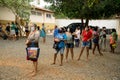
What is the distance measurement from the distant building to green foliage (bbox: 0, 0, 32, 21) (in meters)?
1.78

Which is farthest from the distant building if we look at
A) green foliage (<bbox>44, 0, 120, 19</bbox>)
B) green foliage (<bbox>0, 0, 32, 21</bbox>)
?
green foliage (<bbox>44, 0, 120, 19</bbox>)

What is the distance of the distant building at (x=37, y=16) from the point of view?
108 ft

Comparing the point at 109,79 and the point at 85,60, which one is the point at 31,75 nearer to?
the point at 109,79

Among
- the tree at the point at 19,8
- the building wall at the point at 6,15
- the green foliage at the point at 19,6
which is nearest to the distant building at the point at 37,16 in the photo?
the building wall at the point at 6,15

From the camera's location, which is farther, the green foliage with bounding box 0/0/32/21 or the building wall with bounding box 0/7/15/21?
the building wall with bounding box 0/7/15/21

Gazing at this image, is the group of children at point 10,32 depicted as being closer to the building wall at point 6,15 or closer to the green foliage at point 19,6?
the green foliage at point 19,6

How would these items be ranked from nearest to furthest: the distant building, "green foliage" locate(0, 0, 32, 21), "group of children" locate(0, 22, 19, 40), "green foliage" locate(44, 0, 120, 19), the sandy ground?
the sandy ground, "group of children" locate(0, 22, 19, 40), "green foliage" locate(44, 0, 120, 19), "green foliage" locate(0, 0, 32, 21), the distant building

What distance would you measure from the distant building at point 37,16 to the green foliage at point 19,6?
5.83 feet

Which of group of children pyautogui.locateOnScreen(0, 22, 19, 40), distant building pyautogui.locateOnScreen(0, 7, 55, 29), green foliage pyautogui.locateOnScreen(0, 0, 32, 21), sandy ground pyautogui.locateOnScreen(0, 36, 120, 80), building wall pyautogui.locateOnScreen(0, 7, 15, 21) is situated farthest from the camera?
distant building pyautogui.locateOnScreen(0, 7, 55, 29)

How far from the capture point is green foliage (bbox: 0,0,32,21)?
29.7m

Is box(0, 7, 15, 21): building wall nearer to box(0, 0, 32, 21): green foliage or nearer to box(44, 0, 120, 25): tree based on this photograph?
box(0, 0, 32, 21): green foliage

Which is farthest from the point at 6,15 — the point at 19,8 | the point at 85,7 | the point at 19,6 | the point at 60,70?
the point at 60,70

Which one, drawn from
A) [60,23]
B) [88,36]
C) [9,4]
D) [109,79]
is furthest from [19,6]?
[60,23]

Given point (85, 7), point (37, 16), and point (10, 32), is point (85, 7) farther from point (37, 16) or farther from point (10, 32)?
point (37, 16)
